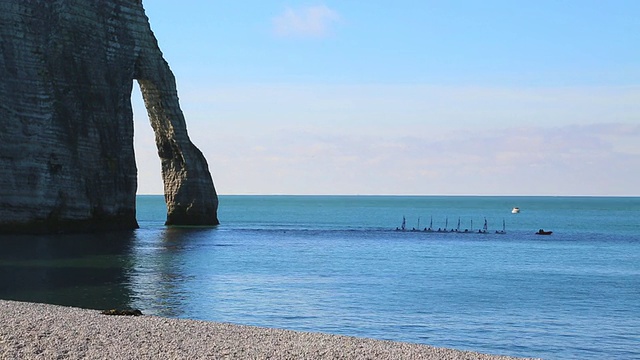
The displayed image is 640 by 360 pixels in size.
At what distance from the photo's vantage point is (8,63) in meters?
74.6

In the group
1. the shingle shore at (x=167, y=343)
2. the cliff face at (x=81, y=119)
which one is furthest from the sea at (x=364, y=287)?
the shingle shore at (x=167, y=343)

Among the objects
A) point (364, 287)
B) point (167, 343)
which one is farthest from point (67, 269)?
point (167, 343)

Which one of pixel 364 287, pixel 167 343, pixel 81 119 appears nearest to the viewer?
pixel 167 343

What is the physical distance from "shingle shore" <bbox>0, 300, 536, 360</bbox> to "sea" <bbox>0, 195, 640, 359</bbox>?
5750 millimetres

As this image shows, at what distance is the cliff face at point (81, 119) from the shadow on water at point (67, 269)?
412 centimetres

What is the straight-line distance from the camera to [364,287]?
1797 inches

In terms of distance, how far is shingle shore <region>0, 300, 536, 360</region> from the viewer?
66.4 ft

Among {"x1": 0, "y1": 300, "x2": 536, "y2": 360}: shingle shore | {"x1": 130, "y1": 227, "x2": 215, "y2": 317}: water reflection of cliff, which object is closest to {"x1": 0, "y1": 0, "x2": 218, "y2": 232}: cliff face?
{"x1": 130, "y1": 227, "x2": 215, "y2": 317}: water reflection of cliff

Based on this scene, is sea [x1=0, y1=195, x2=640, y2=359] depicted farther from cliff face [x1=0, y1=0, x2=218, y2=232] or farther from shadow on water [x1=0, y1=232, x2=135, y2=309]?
cliff face [x1=0, y1=0, x2=218, y2=232]

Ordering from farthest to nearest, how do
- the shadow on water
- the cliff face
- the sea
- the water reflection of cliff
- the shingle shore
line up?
the cliff face, the shadow on water, the water reflection of cliff, the sea, the shingle shore

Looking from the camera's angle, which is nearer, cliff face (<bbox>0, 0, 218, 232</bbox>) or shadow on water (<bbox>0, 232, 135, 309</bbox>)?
shadow on water (<bbox>0, 232, 135, 309</bbox>)

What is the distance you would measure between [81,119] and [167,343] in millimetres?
64152

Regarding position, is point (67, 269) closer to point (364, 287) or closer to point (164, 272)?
point (164, 272)

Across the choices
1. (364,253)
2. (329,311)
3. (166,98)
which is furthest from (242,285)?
(166,98)
